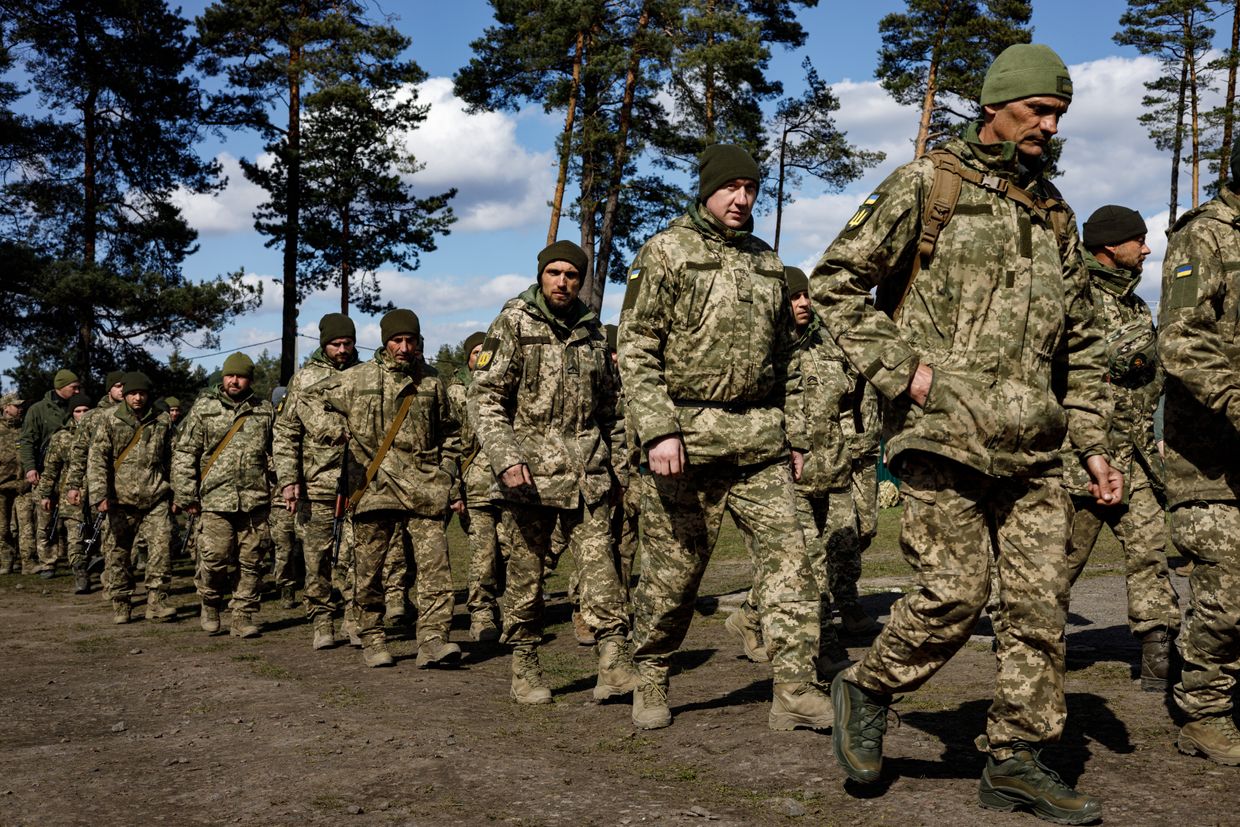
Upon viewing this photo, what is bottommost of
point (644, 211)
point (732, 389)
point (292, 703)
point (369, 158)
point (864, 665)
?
point (292, 703)

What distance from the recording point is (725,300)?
5820 mm

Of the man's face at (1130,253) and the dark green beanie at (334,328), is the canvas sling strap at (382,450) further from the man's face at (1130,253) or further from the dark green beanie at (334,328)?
the man's face at (1130,253)

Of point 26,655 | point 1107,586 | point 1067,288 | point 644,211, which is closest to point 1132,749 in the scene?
point 1067,288

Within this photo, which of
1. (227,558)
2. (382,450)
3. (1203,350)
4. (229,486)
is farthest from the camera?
(227,558)

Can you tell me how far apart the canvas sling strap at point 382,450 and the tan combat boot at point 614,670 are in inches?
98.8

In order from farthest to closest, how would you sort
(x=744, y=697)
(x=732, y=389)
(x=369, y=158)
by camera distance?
(x=369, y=158) < (x=744, y=697) < (x=732, y=389)

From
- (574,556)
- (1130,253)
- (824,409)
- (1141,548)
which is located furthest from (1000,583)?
(824,409)

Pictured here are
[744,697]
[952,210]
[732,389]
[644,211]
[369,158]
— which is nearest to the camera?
[952,210]

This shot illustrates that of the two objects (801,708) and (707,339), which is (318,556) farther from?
(801,708)

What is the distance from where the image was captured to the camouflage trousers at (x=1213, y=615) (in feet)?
16.6

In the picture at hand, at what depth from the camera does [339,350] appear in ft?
33.3

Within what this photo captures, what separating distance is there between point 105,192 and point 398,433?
24.6 metres

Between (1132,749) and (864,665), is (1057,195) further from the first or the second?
(1132,749)

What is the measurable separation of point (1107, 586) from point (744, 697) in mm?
5737
